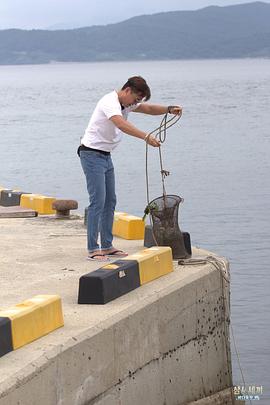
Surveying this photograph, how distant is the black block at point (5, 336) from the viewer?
22.1 feet

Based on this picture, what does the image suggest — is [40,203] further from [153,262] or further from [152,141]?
[153,262]

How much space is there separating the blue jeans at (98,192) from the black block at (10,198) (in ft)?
12.2

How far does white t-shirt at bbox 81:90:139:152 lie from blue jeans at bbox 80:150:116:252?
8 centimetres

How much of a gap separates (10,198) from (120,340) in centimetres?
→ 639

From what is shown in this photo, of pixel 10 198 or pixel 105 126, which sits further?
pixel 10 198

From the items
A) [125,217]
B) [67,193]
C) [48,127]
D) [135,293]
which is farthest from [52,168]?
[135,293]

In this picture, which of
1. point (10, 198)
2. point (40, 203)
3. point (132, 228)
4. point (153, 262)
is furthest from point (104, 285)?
point (10, 198)

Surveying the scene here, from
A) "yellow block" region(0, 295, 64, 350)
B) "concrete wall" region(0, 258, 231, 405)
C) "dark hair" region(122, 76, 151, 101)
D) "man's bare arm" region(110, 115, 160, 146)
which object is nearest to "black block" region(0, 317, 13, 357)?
"yellow block" region(0, 295, 64, 350)

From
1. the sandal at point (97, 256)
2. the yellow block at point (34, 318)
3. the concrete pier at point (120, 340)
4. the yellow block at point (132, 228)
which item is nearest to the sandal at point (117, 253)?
the sandal at point (97, 256)

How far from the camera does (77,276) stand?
29.9 ft

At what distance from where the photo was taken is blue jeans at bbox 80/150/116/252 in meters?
9.70

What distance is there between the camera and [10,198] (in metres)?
13.8

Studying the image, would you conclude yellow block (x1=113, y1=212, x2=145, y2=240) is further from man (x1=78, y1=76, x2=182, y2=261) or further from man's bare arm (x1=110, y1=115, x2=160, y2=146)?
man's bare arm (x1=110, y1=115, x2=160, y2=146)

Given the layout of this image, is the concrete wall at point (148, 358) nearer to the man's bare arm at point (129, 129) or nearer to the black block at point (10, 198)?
the man's bare arm at point (129, 129)
